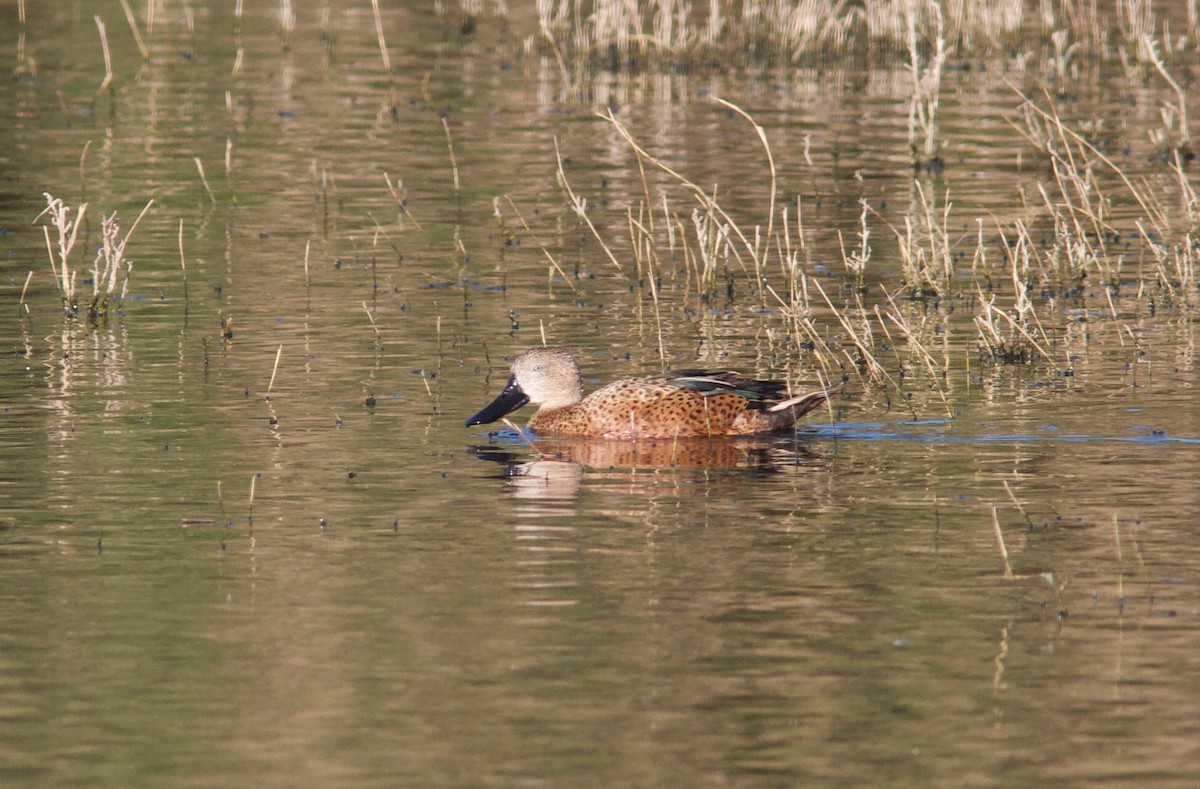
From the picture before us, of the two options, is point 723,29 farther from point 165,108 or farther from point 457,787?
point 457,787

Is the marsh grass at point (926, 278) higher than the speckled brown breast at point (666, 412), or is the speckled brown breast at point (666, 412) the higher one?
the marsh grass at point (926, 278)

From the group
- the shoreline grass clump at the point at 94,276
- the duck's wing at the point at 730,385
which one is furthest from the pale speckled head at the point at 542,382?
the shoreline grass clump at the point at 94,276

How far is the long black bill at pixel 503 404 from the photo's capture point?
41.1 feet

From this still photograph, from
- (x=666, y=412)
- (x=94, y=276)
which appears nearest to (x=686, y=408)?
(x=666, y=412)

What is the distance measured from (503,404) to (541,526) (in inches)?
Answer: 105

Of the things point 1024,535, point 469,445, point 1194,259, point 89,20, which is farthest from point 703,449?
point 89,20

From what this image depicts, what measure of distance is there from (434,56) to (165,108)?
6.68m

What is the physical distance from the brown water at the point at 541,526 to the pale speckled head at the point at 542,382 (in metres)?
0.33

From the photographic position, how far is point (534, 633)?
8297 mm

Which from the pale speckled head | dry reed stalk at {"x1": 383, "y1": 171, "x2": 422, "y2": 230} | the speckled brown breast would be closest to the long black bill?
the pale speckled head

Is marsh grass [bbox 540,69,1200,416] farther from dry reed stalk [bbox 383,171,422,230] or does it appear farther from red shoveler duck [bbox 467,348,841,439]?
dry reed stalk [bbox 383,171,422,230]

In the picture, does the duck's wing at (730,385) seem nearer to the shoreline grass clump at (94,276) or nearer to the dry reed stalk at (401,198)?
the shoreline grass clump at (94,276)

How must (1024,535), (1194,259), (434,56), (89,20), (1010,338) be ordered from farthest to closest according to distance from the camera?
(89,20), (434,56), (1194,259), (1010,338), (1024,535)

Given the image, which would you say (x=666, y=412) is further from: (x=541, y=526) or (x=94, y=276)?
(x=94, y=276)
